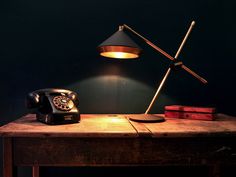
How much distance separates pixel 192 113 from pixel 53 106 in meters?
0.73

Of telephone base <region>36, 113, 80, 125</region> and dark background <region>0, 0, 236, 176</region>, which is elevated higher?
dark background <region>0, 0, 236, 176</region>

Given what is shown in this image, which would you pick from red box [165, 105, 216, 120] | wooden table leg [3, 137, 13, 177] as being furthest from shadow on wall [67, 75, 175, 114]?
wooden table leg [3, 137, 13, 177]

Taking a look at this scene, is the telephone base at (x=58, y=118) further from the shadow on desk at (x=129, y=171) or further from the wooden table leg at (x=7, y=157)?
the shadow on desk at (x=129, y=171)

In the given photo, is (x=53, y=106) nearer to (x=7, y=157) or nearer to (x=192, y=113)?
(x=7, y=157)

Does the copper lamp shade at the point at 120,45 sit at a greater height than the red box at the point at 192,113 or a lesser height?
greater

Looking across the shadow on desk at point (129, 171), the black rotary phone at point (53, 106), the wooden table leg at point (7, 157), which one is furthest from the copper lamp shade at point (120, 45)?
the shadow on desk at point (129, 171)

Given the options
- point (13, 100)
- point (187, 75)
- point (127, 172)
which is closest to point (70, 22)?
point (13, 100)

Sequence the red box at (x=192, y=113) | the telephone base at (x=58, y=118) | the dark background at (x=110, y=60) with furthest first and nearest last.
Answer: the dark background at (x=110, y=60)
the red box at (x=192, y=113)
the telephone base at (x=58, y=118)

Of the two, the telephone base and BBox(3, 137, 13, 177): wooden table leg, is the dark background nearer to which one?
the telephone base

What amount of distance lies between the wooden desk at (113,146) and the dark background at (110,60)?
A: 564 millimetres

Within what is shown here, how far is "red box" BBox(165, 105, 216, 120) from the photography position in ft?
3.76

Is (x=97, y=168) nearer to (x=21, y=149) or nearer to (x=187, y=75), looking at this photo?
(x=21, y=149)

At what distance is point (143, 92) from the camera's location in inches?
58.4

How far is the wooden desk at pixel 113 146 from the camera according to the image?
33.3 inches
